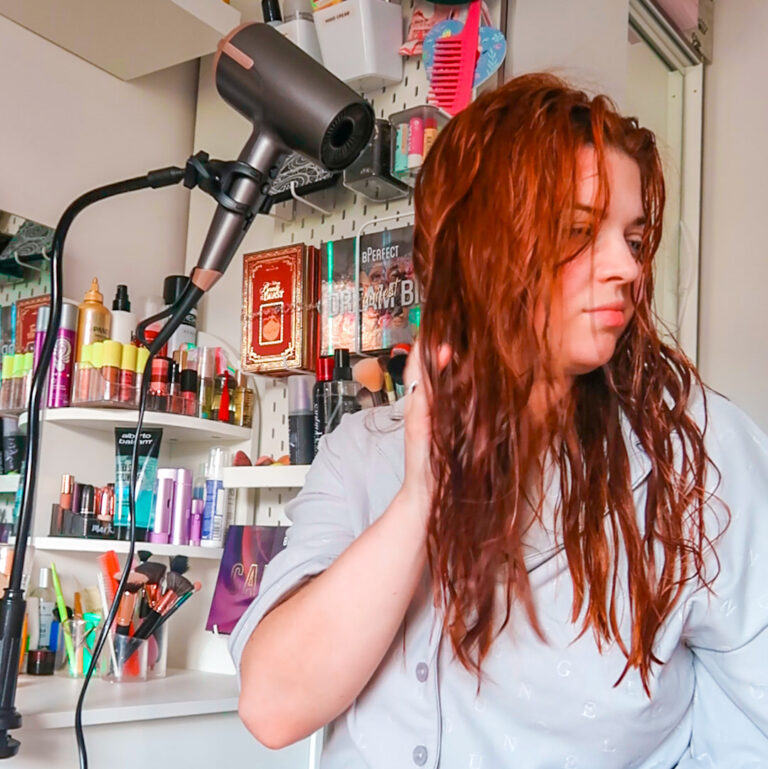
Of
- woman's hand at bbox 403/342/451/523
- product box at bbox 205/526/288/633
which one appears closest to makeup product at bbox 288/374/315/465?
product box at bbox 205/526/288/633

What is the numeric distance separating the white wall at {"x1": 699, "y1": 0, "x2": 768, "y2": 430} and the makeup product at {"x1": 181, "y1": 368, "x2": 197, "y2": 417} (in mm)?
1037

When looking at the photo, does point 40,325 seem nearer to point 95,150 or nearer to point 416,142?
point 95,150

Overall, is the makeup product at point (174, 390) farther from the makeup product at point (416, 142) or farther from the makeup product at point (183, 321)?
the makeup product at point (416, 142)

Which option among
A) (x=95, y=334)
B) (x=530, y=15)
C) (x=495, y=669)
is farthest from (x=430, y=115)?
(x=495, y=669)

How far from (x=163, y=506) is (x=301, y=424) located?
25cm

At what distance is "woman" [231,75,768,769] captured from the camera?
2.12 feet

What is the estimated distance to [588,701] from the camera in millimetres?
Answer: 666

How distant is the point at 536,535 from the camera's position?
707mm

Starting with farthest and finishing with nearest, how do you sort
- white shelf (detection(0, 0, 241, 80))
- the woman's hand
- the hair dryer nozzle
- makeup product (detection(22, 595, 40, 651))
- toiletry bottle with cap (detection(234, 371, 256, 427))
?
toiletry bottle with cap (detection(234, 371, 256, 427))
white shelf (detection(0, 0, 241, 80))
makeup product (detection(22, 595, 40, 651))
the hair dryer nozzle
the woman's hand

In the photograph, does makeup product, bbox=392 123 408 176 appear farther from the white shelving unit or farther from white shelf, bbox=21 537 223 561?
white shelf, bbox=21 537 223 561

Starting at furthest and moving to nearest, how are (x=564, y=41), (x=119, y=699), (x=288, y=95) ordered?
(x=564, y=41) < (x=119, y=699) < (x=288, y=95)

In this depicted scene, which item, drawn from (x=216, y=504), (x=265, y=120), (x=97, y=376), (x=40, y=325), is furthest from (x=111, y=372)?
(x=265, y=120)

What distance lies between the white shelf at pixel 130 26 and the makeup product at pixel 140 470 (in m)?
0.62

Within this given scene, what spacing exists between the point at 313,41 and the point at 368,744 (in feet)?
3.59
